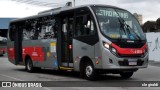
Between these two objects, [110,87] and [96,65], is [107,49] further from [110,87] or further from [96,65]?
[110,87]

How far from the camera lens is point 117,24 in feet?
50.4

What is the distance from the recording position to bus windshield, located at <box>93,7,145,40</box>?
592 inches

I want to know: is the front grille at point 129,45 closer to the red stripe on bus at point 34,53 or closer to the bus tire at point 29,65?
the red stripe on bus at point 34,53

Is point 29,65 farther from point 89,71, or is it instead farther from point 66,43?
point 89,71

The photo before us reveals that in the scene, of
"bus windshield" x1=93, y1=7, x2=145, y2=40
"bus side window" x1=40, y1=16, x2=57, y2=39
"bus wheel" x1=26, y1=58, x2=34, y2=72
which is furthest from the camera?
"bus wheel" x1=26, y1=58, x2=34, y2=72

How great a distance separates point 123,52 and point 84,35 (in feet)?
6.21

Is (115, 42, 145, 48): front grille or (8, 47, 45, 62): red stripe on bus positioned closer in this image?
(115, 42, 145, 48): front grille

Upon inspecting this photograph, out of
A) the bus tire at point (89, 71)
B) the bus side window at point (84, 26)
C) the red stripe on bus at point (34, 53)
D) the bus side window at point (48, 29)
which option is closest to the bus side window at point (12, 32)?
the red stripe on bus at point (34, 53)

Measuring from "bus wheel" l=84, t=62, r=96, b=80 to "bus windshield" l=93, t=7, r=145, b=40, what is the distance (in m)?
1.54

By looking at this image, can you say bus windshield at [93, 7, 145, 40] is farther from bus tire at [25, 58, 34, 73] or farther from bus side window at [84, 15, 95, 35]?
bus tire at [25, 58, 34, 73]

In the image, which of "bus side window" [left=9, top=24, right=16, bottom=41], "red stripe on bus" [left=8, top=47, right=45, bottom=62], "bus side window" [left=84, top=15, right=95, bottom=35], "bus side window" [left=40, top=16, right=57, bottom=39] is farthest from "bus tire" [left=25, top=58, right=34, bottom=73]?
"bus side window" [left=84, top=15, right=95, bottom=35]

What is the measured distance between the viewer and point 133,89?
42.0ft

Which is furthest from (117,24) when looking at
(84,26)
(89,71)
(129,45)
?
(89,71)

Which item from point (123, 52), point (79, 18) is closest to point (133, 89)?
point (123, 52)
